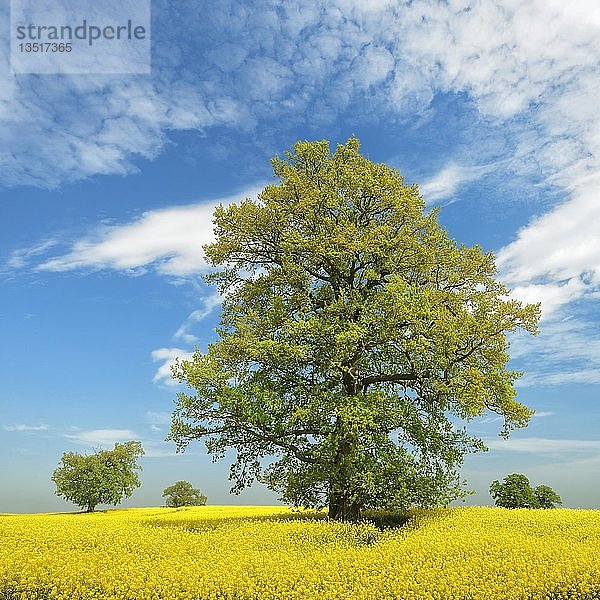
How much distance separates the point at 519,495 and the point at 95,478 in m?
29.1

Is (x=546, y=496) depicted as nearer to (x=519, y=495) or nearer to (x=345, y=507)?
(x=519, y=495)

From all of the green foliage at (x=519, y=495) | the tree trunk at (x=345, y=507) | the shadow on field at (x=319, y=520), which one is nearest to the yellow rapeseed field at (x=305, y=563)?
the shadow on field at (x=319, y=520)

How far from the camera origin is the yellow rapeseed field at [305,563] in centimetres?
1281

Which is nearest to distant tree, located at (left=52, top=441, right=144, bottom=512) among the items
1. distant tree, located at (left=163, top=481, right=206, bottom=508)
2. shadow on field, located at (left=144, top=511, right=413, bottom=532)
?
distant tree, located at (left=163, top=481, right=206, bottom=508)

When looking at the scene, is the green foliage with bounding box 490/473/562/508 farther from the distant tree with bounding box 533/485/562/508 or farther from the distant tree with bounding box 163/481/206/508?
the distant tree with bounding box 163/481/206/508

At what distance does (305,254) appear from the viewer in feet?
74.3

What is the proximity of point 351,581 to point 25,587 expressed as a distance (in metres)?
7.08

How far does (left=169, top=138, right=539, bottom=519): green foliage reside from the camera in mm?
20422

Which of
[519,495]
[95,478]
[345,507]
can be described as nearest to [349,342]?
[345,507]

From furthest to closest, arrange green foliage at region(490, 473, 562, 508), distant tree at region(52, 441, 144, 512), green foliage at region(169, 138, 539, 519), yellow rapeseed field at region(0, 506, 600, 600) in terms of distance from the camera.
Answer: distant tree at region(52, 441, 144, 512)
green foliage at region(490, 473, 562, 508)
green foliage at region(169, 138, 539, 519)
yellow rapeseed field at region(0, 506, 600, 600)

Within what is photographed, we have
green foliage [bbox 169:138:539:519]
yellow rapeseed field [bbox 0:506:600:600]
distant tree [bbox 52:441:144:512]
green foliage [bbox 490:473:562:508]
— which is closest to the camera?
yellow rapeseed field [bbox 0:506:600:600]

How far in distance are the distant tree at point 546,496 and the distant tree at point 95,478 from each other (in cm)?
2860

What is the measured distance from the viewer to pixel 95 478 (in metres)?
44.2

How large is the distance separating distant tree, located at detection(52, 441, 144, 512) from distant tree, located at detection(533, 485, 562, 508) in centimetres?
2860
